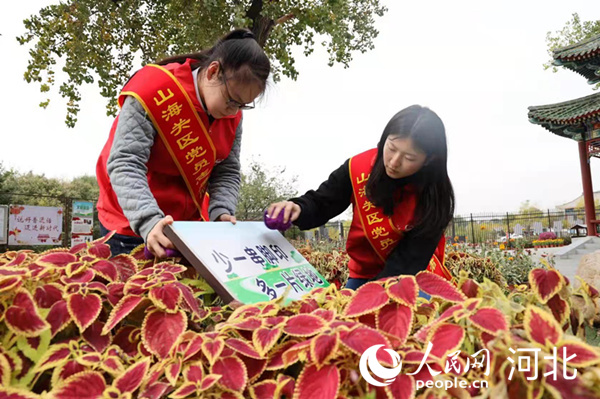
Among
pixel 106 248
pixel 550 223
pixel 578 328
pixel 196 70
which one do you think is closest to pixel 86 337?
pixel 106 248

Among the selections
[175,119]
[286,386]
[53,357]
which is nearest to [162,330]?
[53,357]

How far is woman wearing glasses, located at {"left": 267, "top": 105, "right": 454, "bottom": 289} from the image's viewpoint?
1.67 metres

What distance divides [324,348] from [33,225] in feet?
32.0

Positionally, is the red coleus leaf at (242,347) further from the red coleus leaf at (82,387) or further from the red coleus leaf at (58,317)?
the red coleus leaf at (58,317)

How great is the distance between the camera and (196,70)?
1.77 m

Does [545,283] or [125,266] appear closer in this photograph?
[545,283]

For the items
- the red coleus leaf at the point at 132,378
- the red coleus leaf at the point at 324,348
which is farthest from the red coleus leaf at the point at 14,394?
the red coleus leaf at the point at 324,348

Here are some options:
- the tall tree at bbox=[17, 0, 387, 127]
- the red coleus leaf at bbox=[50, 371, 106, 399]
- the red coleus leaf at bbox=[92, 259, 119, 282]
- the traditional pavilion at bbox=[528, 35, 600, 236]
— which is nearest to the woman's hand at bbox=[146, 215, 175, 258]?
the red coleus leaf at bbox=[92, 259, 119, 282]

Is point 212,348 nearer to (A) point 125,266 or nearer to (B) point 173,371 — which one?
(B) point 173,371

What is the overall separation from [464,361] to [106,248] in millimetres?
1006

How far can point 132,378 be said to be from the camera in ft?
2.28

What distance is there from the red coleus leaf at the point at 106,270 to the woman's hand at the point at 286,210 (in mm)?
699

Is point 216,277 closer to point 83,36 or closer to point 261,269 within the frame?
point 261,269

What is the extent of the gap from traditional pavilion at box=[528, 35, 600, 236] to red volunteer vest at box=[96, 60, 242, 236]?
13497 mm
